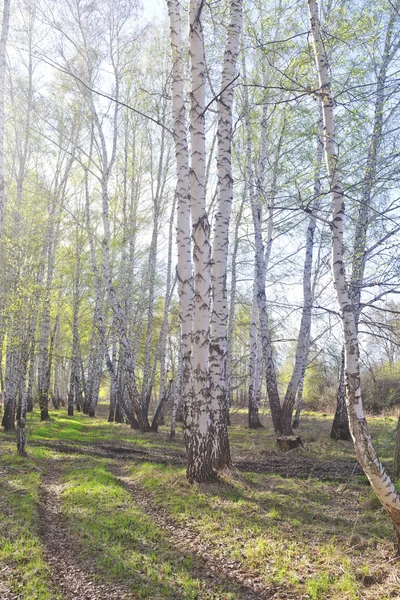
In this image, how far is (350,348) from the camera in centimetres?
389

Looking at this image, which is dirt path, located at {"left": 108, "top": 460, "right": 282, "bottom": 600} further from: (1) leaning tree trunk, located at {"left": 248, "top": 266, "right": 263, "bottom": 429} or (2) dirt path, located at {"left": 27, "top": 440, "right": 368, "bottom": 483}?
(1) leaning tree trunk, located at {"left": 248, "top": 266, "right": 263, "bottom": 429}

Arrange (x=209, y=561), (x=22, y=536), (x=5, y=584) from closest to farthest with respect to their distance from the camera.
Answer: (x=5, y=584)
(x=209, y=561)
(x=22, y=536)

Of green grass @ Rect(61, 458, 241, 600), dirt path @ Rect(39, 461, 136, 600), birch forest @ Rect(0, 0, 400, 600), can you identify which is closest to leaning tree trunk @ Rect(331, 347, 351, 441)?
birch forest @ Rect(0, 0, 400, 600)

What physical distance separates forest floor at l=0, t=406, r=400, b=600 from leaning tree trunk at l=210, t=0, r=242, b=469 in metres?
0.67

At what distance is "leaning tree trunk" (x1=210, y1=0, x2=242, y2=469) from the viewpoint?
A: 6637 mm

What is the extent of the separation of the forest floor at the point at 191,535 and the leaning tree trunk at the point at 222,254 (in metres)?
0.67

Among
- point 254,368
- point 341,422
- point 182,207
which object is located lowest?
point 341,422

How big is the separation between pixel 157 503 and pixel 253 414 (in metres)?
10.2

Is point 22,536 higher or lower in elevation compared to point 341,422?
lower

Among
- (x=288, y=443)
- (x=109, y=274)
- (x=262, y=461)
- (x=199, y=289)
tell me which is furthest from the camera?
(x=109, y=274)

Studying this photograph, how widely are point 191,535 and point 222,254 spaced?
13.8 ft

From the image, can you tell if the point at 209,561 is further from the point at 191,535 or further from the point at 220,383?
the point at 220,383

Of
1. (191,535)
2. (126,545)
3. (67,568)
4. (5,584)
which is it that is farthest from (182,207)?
(5,584)

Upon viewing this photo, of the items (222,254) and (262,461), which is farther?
(262,461)
